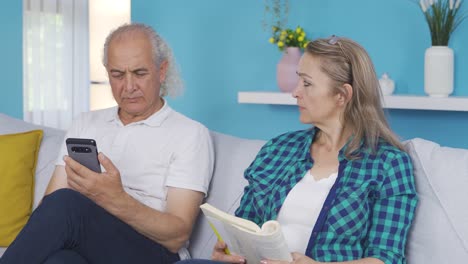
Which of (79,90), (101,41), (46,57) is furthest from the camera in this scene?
(101,41)

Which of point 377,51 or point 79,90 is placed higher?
point 377,51

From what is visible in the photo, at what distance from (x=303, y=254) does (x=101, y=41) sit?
433 centimetres

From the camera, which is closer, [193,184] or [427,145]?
[427,145]

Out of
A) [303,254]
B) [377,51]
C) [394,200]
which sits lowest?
[303,254]

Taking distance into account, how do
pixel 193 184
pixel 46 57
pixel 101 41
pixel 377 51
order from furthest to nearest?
1. pixel 101 41
2. pixel 46 57
3. pixel 377 51
4. pixel 193 184

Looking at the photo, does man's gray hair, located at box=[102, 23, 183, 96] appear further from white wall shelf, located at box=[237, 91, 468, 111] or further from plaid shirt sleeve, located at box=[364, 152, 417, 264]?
white wall shelf, located at box=[237, 91, 468, 111]

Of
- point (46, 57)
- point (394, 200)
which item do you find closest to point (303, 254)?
point (394, 200)

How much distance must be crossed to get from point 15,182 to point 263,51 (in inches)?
85.2

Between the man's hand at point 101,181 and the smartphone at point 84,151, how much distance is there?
0.09 ft

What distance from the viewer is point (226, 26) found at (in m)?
4.76

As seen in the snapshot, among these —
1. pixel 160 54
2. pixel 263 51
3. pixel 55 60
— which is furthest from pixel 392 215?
pixel 55 60

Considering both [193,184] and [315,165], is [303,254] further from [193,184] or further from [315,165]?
[193,184]

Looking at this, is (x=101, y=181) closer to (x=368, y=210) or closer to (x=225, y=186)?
(x=225, y=186)

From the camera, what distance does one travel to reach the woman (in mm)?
2027
